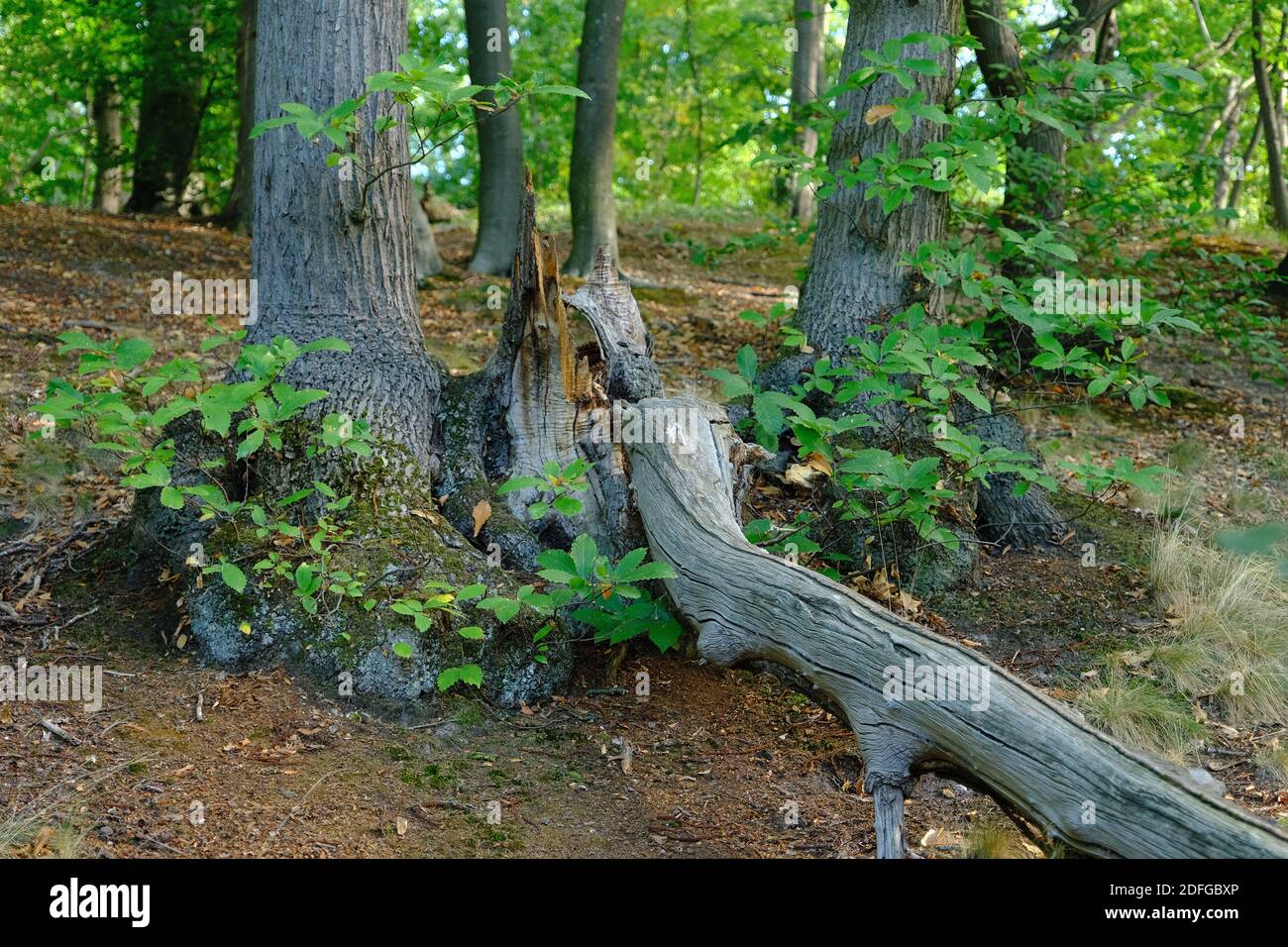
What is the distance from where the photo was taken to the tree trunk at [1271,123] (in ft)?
34.0

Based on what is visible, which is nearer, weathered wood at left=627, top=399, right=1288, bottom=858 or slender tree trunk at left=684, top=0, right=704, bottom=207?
weathered wood at left=627, top=399, right=1288, bottom=858

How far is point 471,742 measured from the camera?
4.07 m

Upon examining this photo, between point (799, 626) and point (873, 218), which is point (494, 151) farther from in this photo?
point (799, 626)

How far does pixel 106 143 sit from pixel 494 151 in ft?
26.8

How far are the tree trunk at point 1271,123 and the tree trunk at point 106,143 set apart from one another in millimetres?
13987

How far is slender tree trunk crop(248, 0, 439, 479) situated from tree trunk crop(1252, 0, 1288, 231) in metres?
8.54

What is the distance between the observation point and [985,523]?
5895 mm

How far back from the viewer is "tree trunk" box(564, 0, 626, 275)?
1023 centimetres

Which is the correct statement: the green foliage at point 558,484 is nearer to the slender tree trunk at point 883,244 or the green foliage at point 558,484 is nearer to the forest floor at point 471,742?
the forest floor at point 471,742

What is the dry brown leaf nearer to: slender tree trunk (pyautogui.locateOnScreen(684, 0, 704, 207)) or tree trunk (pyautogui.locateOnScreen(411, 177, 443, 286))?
tree trunk (pyautogui.locateOnScreen(411, 177, 443, 286))

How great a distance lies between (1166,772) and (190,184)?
14666 mm

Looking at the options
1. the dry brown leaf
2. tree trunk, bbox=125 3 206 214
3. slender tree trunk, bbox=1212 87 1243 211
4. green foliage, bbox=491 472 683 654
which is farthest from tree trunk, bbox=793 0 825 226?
green foliage, bbox=491 472 683 654

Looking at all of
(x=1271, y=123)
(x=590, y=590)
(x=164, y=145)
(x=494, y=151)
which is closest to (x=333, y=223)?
(x=590, y=590)
